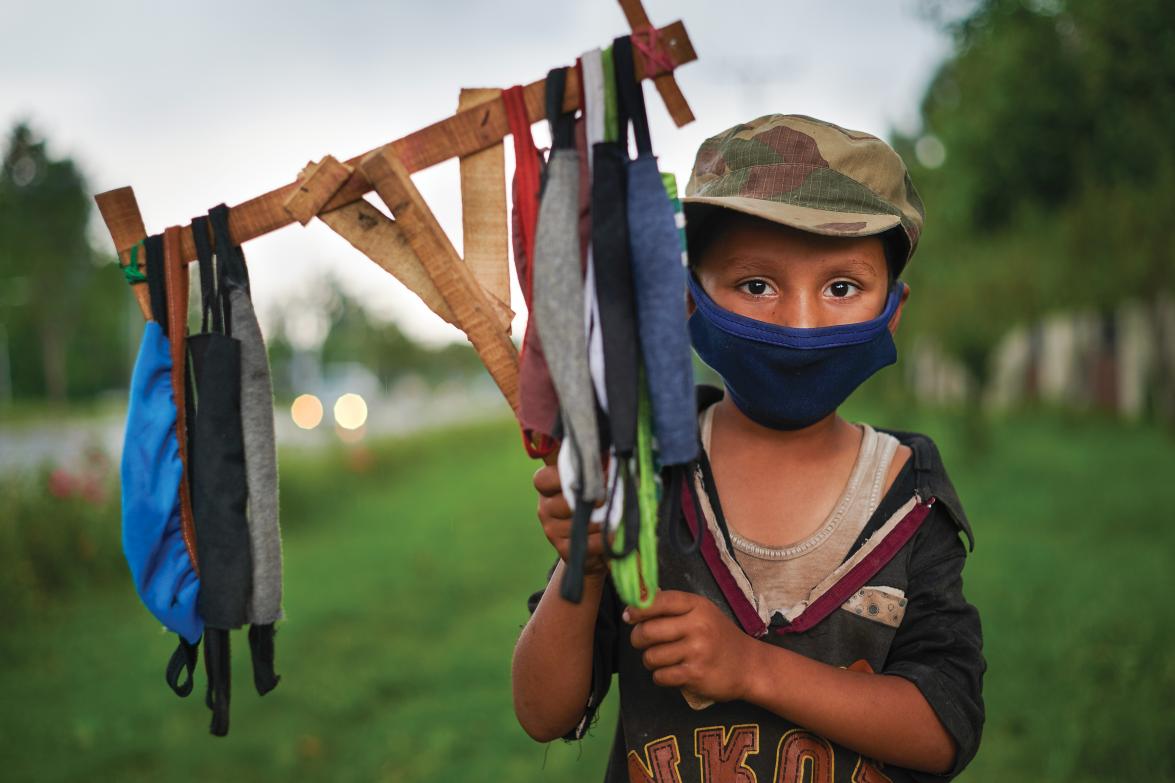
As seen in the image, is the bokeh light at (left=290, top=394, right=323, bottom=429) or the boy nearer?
the boy

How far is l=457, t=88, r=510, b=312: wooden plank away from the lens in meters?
1.37

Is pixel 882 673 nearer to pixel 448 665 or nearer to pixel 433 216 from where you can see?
pixel 433 216

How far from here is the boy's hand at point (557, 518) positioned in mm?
1292

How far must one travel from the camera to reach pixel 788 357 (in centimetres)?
162

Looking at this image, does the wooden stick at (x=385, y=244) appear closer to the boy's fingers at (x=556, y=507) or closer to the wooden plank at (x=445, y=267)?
the wooden plank at (x=445, y=267)

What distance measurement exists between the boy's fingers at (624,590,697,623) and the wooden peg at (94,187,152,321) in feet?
3.30

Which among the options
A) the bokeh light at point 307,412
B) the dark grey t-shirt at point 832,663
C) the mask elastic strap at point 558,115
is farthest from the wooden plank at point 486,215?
the bokeh light at point 307,412

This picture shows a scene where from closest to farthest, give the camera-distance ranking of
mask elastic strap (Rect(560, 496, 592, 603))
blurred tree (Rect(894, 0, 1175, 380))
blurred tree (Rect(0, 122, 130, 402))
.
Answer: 1. mask elastic strap (Rect(560, 496, 592, 603))
2. blurred tree (Rect(894, 0, 1175, 380))
3. blurred tree (Rect(0, 122, 130, 402))

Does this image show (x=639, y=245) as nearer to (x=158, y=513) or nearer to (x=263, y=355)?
(x=263, y=355)

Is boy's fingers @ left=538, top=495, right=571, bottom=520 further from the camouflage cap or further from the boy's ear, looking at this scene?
the boy's ear

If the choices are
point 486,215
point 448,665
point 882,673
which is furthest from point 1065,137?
point 486,215

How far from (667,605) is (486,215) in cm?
69

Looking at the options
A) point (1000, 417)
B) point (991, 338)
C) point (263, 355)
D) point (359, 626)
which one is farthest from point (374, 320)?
point (263, 355)

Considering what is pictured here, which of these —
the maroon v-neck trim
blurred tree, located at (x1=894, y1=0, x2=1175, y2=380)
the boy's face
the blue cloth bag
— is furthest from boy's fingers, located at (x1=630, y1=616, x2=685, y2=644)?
blurred tree, located at (x1=894, y1=0, x2=1175, y2=380)
